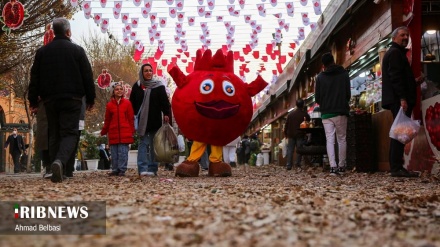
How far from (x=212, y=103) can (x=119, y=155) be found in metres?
2.03

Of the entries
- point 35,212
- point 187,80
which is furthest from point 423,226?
point 187,80

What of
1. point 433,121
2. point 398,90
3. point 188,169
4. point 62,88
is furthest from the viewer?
point 188,169

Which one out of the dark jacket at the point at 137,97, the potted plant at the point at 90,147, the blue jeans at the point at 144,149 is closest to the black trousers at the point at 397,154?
the blue jeans at the point at 144,149

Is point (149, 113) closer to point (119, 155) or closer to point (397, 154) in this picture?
point (119, 155)

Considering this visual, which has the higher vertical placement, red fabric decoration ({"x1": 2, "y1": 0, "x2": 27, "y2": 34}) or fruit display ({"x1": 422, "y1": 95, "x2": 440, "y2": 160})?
red fabric decoration ({"x1": 2, "y1": 0, "x2": 27, "y2": 34})

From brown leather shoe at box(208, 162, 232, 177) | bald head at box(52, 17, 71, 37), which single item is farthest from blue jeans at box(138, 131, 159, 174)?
bald head at box(52, 17, 71, 37)

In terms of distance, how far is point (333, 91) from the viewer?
9602 mm

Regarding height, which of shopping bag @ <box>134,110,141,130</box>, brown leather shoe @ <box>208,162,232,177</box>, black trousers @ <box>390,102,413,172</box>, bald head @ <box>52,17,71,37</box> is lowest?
brown leather shoe @ <box>208,162,232,177</box>

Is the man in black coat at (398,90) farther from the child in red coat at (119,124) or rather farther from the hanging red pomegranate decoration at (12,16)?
the hanging red pomegranate decoration at (12,16)

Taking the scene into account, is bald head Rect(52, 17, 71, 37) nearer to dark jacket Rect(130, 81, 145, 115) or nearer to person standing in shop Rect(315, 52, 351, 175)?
dark jacket Rect(130, 81, 145, 115)

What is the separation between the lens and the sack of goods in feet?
30.8

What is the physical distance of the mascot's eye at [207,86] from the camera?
8875 mm

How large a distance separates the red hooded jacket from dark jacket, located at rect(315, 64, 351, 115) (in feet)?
10.3

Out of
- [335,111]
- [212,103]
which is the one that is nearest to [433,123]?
[335,111]
